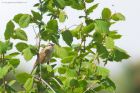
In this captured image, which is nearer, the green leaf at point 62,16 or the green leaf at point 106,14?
the green leaf at point 62,16

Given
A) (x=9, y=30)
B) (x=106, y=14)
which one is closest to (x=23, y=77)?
(x=9, y=30)

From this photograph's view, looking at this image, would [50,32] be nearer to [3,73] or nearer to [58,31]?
[58,31]

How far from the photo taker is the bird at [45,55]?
3412 mm

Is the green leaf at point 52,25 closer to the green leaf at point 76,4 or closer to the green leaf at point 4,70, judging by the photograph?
the green leaf at point 76,4

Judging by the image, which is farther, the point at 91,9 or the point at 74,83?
the point at 91,9

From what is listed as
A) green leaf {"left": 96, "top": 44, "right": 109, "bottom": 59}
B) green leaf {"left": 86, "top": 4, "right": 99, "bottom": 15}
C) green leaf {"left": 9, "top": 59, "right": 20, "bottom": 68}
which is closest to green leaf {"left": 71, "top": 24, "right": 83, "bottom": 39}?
green leaf {"left": 86, "top": 4, "right": 99, "bottom": 15}

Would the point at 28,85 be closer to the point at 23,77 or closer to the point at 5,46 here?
the point at 23,77

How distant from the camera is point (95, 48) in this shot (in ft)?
11.5

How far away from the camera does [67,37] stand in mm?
3406

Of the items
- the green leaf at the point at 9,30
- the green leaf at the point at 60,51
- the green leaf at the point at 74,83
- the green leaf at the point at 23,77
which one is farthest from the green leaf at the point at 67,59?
the green leaf at the point at 9,30

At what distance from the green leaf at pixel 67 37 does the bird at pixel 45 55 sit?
0.31 ft

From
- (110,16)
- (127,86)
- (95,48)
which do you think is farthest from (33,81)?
(127,86)

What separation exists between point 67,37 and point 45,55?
0.20 metres

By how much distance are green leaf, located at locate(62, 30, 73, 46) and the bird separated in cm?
9
